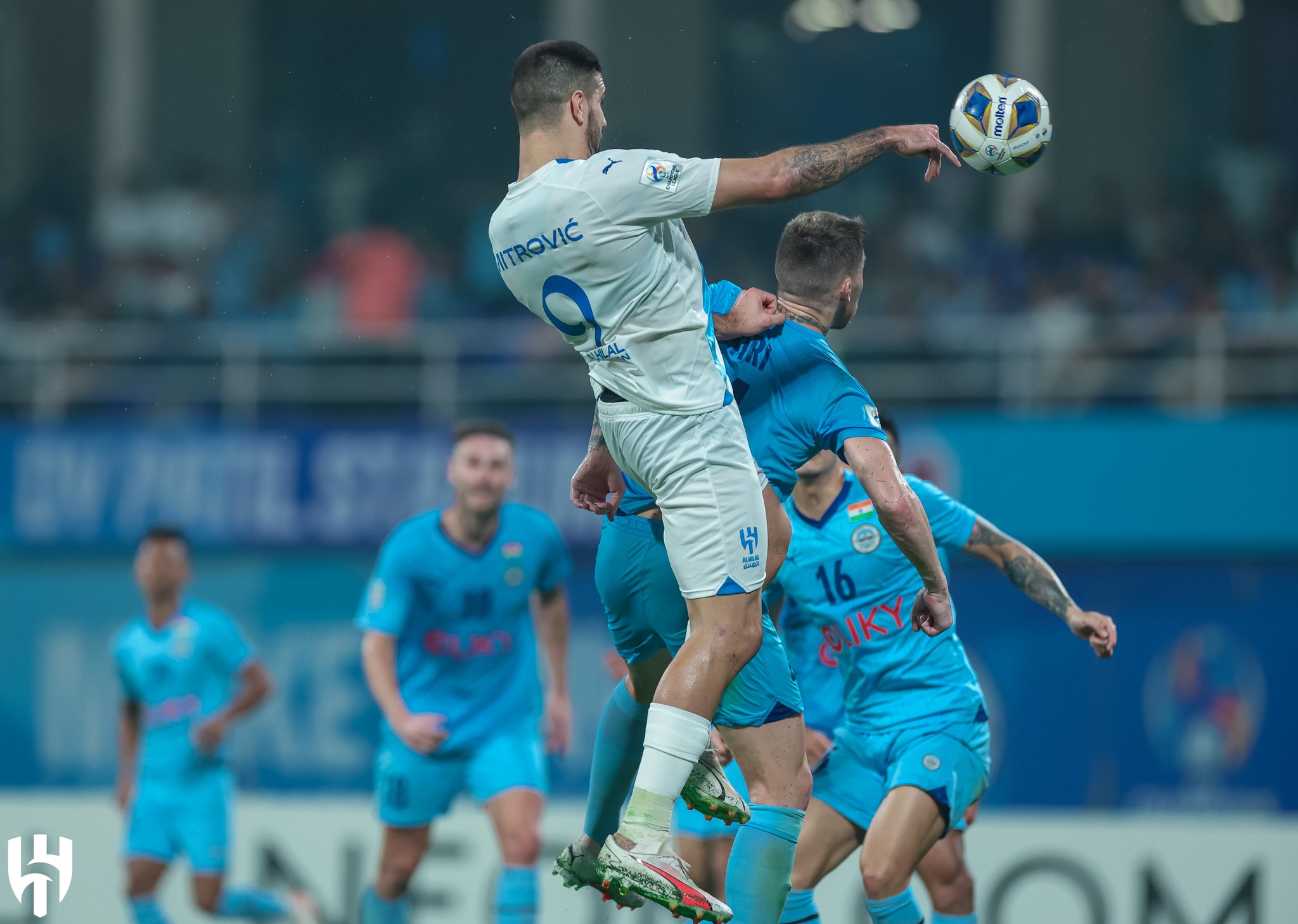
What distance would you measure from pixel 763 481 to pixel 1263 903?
5.49 m

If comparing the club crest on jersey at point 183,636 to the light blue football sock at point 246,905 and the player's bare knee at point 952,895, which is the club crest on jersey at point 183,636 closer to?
the light blue football sock at point 246,905

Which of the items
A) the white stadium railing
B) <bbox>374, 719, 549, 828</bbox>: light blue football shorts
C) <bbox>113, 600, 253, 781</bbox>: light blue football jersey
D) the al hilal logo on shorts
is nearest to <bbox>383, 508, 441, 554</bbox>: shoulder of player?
<bbox>374, 719, 549, 828</bbox>: light blue football shorts

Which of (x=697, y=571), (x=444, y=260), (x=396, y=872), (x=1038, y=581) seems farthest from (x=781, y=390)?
(x=444, y=260)

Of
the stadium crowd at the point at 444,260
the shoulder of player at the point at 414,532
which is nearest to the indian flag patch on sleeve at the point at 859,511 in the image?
the shoulder of player at the point at 414,532

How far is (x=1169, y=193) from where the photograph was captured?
15.3 metres

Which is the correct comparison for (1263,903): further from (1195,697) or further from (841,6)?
(841,6)

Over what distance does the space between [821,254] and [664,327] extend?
0.74m

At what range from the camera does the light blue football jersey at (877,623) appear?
6.59m

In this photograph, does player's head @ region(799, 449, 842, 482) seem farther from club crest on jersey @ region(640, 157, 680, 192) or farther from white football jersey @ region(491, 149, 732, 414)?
club crest on jersey @ region(640, 157, 680, 192)

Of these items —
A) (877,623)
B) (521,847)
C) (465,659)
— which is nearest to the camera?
(877,623)

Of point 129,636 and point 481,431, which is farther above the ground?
point 481,431

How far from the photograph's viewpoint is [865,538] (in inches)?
261

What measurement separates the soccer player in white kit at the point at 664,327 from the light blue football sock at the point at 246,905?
5.69 meters

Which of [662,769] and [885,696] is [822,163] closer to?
[662,769]
